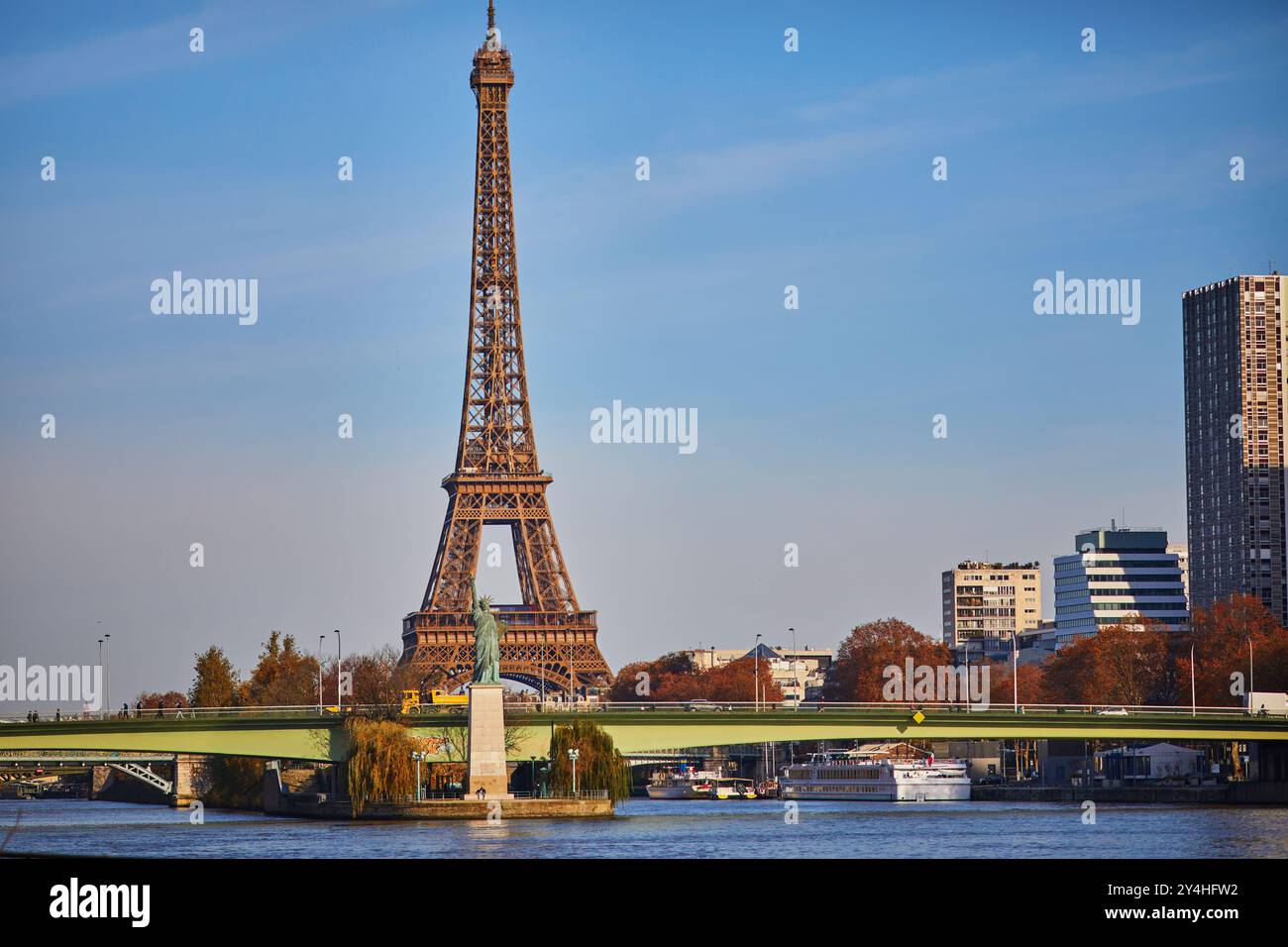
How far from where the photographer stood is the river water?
56.2 meters

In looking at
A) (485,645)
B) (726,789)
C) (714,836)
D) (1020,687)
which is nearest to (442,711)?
(485,645)

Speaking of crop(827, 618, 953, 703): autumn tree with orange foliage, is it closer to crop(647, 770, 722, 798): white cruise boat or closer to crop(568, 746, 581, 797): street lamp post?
crop(647, 770, 722, 798): white cruise boat

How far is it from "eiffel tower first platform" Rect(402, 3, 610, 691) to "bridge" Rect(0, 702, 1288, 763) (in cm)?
3567

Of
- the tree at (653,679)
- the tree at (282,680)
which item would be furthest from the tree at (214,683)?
the tree at (653,679)

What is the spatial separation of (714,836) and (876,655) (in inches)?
3247

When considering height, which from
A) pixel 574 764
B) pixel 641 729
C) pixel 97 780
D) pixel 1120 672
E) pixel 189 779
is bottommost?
pixel 97 780

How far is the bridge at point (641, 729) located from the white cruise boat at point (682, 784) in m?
40.1

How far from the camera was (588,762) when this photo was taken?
81688 millimetres

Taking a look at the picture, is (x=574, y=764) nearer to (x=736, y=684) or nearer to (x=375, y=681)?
(x=375, y=681)

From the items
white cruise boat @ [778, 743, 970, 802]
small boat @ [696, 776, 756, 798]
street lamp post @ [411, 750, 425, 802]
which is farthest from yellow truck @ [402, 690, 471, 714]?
small boat @ [696, 776, 756, 798]

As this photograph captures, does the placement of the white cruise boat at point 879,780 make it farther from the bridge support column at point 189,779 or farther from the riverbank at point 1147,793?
the bridge support column at point 189,779

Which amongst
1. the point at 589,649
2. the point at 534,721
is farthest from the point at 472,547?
the point at 534,721
